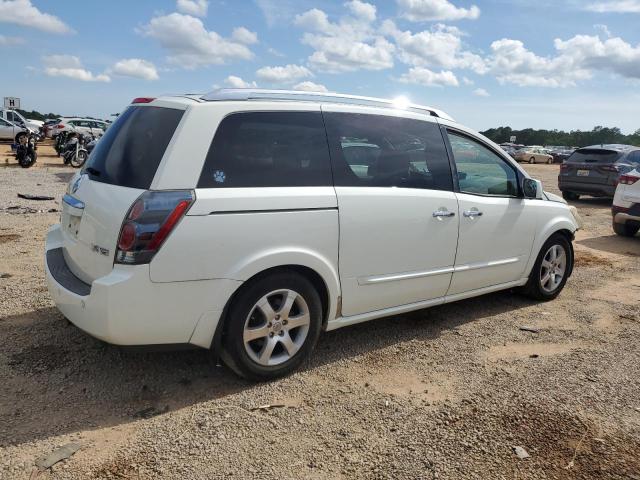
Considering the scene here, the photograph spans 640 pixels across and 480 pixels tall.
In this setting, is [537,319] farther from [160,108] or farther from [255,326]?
[160,108]

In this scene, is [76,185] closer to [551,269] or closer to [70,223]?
[70,223]

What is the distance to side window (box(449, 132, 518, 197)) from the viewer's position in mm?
4500

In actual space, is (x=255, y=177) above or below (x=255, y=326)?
above

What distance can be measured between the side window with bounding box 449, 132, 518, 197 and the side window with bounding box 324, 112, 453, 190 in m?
0.18

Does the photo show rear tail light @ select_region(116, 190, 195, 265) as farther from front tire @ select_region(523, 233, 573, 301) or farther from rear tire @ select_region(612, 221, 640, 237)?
rear tire @ select_region(612, 221, 640, 237)

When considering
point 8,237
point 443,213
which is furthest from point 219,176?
point 8,237

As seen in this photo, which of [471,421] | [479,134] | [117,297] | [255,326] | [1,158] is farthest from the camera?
[1,158]

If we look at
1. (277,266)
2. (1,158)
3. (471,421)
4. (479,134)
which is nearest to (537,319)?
(479,134)

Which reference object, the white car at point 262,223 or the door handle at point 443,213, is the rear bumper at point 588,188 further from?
the door handle at point 443,213

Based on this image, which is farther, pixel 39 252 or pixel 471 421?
pixel 39 252

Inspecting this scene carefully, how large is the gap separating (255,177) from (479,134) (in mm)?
2334

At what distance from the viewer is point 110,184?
331cm

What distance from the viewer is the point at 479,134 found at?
15.6 feet

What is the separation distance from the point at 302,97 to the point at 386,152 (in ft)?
2.45
